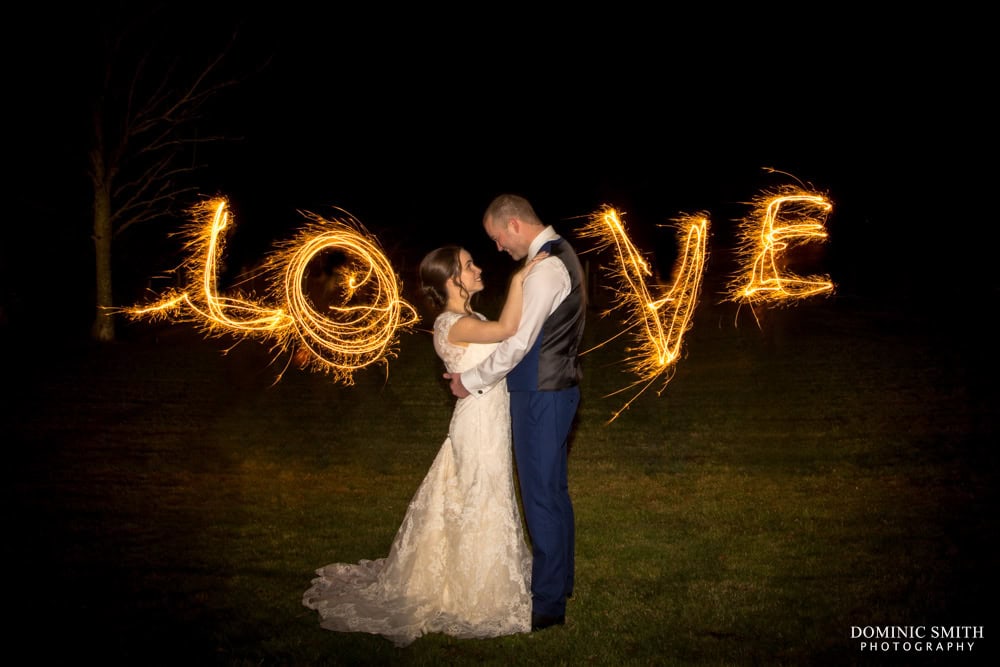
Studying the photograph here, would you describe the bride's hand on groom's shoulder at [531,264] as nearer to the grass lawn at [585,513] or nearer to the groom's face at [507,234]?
the groom's face at [507,234]

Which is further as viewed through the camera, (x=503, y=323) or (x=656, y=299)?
(x=656, y=299)

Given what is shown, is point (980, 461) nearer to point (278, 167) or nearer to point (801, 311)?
point (801, 311)

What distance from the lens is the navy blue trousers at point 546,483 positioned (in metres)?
4.38

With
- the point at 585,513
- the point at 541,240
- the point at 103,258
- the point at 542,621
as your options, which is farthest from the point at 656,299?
the point at 103,258

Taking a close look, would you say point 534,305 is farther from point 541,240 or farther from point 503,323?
point 541,240

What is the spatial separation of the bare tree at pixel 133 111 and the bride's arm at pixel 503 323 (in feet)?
48.3

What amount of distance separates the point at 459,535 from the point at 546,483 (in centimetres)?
63

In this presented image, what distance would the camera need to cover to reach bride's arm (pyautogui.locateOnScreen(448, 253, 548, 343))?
421 centimetres

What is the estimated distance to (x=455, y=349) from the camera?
469cm

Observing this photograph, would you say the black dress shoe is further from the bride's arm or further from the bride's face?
the bride's face

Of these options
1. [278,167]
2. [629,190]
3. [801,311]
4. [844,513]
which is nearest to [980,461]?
[844,513]

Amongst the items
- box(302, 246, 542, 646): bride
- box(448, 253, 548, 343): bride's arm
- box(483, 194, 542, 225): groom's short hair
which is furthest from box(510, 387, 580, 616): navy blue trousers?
box(483, 194, 542, 225): groom's short hair

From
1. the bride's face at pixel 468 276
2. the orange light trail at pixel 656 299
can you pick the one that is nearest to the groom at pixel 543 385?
the bride's face at pixel 468 276

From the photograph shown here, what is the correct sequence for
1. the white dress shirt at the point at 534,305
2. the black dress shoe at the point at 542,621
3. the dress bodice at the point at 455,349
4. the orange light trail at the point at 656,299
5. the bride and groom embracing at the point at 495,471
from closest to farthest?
the white dress shirt at the point at 534,305, the bride and groom embracing at the point at 495,471, the black dress shoe at the point at 542,621, the dress bodice at the point at 455,349, the orange light trail at the point at 656,299
